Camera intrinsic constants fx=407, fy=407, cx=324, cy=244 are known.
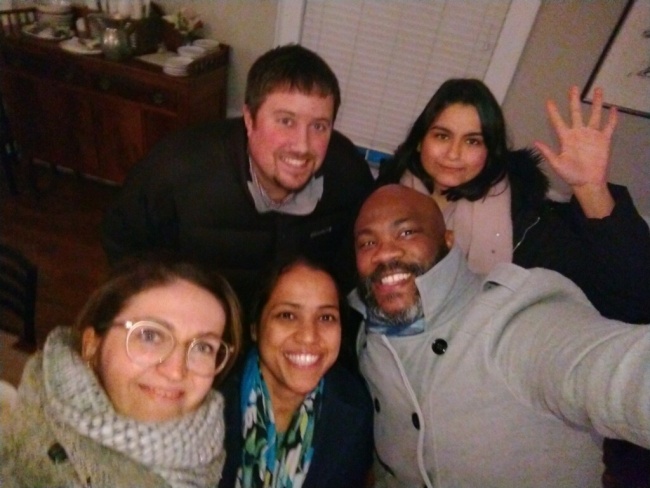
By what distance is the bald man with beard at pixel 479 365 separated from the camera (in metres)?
0.71

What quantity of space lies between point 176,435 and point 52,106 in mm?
2664

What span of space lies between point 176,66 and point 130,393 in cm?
212

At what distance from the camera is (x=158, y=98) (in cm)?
244

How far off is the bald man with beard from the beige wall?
178 centimetres

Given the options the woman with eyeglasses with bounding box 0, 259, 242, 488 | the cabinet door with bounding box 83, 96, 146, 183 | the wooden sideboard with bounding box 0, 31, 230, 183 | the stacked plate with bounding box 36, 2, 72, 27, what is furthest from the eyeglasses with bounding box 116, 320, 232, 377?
the stacked plate with bounding box 36, 2, 72, 27

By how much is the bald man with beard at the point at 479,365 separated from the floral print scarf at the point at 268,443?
222mm

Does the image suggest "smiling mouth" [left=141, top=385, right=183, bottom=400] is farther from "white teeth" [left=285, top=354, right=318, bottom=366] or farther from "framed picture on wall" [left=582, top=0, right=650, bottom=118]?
"framed picture on wall" [left=582, top=0, right=650, bottom=118]

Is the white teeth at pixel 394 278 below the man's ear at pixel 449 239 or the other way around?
below

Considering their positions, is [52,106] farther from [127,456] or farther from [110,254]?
[127,456]

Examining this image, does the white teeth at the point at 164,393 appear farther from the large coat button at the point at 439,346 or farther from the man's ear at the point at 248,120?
the man's ear at the point at 248,120

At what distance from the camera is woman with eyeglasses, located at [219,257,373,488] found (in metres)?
1.09

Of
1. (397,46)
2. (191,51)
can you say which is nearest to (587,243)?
(397,46)

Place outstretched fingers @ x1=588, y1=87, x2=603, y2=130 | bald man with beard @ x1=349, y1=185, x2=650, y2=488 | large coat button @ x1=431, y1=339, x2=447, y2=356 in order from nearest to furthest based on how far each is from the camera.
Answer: bald man with beard @ x1=349, y1=185, x2=650, y2=488 → large coat button @ x1=431, y1=339, x2=447, y2=356 → outstretched fingers @ x1=588, y1=87, x2=603, y2=130

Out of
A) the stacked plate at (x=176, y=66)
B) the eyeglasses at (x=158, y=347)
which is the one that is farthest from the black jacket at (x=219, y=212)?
the stacked plate at (x=176, y=66)
